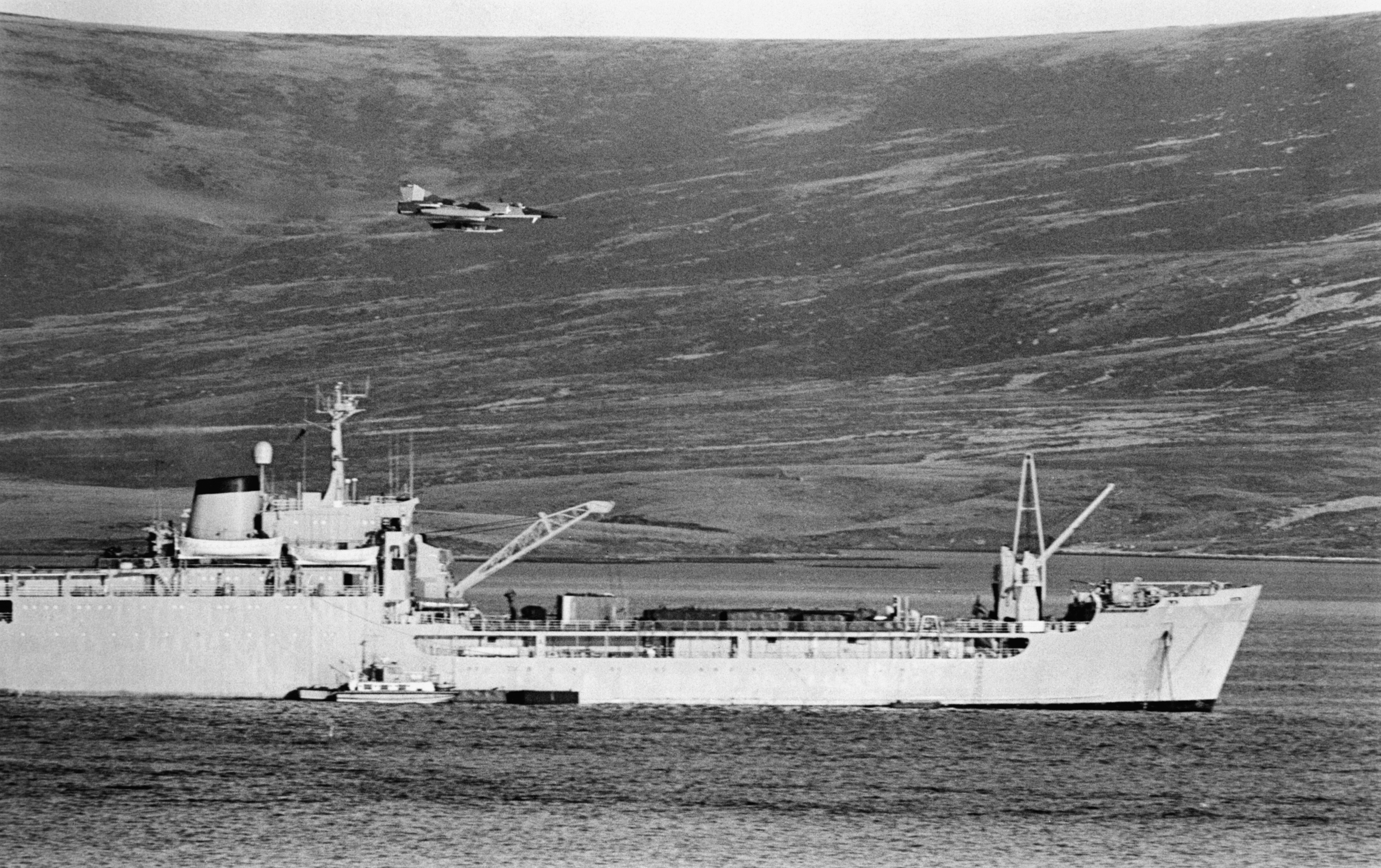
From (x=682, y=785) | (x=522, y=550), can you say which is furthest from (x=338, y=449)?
(x=682, y=785)

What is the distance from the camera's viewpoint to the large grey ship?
51250mm

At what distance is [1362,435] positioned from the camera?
156250 millimetres

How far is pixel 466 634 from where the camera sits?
52.1 m

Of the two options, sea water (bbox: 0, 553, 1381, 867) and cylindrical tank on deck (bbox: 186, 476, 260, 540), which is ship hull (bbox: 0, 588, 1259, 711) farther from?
cylindrical tank on deck (bbox: 186, 476, 260, 540)

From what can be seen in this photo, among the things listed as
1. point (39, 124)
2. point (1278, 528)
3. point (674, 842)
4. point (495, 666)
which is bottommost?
point (674, 842)

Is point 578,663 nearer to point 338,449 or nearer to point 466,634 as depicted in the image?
point 466,634

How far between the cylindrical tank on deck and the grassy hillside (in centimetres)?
8629

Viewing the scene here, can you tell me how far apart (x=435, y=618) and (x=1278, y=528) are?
9920cm

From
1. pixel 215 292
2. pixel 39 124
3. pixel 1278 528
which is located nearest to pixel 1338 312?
pixel 1278 528

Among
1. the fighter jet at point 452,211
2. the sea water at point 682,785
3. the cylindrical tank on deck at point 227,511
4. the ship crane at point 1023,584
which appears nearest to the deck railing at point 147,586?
the cylindrical tank on deck at point 227,511

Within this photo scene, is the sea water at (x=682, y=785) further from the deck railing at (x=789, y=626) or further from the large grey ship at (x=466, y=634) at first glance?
the deck railing at (x=789, y=626)

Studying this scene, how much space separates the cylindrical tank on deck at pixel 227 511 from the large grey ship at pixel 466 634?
0.04 m

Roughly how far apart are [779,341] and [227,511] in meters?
123

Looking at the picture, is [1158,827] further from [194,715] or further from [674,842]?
[194,715]
